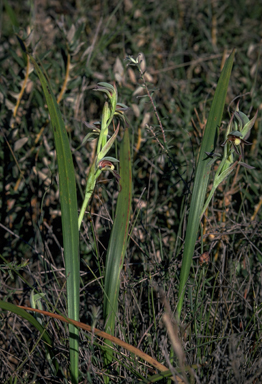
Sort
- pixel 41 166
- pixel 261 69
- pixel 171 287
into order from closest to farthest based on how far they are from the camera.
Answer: pixel 171 287
pixel 41 166
pixel 261 69

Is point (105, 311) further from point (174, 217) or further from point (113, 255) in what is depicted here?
point (174, 217)

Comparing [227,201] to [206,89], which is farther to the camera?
[206,89]

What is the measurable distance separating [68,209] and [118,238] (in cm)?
14

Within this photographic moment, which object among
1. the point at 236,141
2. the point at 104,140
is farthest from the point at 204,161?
the point at 104,140

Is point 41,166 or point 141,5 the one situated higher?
point 141,5

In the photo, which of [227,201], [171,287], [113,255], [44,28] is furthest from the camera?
[44,28]

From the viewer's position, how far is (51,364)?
2.97 ft

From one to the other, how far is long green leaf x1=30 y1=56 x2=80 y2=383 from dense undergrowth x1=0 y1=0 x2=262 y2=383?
0.06 m

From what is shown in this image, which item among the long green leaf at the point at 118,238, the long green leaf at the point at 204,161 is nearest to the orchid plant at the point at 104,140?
the long green leaf at the point at 118,238

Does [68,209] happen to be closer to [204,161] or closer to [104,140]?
[104,140]

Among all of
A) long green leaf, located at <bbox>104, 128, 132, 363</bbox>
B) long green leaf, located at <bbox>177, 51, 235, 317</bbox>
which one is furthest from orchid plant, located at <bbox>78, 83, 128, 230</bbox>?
long green leaf, located at <bbox>177, 51, 235, 317</bbox>

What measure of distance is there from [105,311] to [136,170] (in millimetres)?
840

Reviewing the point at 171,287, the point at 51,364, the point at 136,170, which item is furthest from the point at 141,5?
the point at 51,364

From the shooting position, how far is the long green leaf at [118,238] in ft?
2.63
